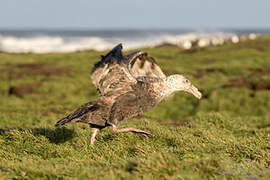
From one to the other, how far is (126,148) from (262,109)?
13769 millimetres

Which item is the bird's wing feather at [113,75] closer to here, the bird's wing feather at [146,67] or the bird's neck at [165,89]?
the bird's neck at [165,89]

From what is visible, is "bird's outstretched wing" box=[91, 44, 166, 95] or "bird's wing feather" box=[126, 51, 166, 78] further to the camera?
"bird's wing feather" box=[126, 51, 166, 78]

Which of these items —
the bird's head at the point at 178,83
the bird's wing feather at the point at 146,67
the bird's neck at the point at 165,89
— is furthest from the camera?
the bird's wing feather at the point at 146,67

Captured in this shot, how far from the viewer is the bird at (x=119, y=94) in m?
6.99

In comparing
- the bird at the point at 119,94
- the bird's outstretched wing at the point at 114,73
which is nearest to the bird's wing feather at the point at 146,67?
the bird's outstretched wing at the point at 114,73

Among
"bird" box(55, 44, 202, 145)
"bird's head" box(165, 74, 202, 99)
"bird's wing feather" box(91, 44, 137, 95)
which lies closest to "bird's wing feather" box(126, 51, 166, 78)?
"bird" box(55, 44, 202, 145)

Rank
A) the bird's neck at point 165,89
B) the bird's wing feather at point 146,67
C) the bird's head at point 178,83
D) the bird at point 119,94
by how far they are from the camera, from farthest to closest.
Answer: the bird's wing feather at point 146,67 < the bird's head at point 178,83 < the bird's neck at point 165,89 < the bird at point 119,94

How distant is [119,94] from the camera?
7.27 meters

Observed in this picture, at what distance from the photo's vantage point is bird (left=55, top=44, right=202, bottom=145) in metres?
6.99

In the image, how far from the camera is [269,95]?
20.5 metres

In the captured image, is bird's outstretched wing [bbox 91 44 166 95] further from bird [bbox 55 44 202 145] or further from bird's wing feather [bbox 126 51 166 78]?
bird's wing feather [bbox 126 51 166 78]

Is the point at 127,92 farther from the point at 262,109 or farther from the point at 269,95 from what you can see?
the point at 269,95

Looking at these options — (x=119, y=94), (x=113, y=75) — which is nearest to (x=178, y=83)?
(x=119, y=94)

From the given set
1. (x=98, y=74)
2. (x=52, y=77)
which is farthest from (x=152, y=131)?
(x=52, y=77)
